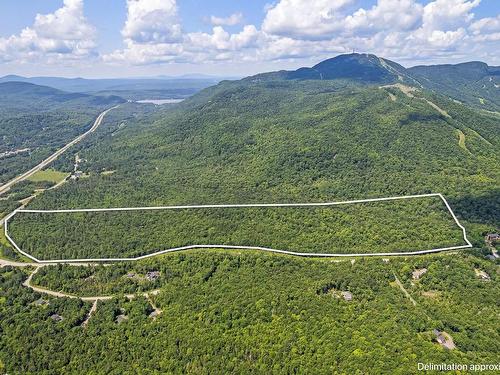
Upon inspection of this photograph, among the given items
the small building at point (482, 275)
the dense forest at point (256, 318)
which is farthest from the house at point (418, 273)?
the small building at point (482, 275)

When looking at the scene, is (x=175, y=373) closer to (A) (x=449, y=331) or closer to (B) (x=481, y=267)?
(A) (x=449, y=331)

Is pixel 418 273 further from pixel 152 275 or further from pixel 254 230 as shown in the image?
pixel 152 275

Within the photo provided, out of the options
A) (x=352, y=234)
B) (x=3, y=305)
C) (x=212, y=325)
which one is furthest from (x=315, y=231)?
(x=3, y=305)

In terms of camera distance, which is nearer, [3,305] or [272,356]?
[272,356]

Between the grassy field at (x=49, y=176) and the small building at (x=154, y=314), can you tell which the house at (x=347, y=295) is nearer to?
the small building at (x=154, y=314)

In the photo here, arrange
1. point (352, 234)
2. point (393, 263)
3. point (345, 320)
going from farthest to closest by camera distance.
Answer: point (352, 234)
point (393, 263)
point (345, 320)

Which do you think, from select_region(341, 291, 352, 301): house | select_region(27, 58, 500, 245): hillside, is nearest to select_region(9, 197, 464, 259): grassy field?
select_region(27, 58, 500, 245): hillside
